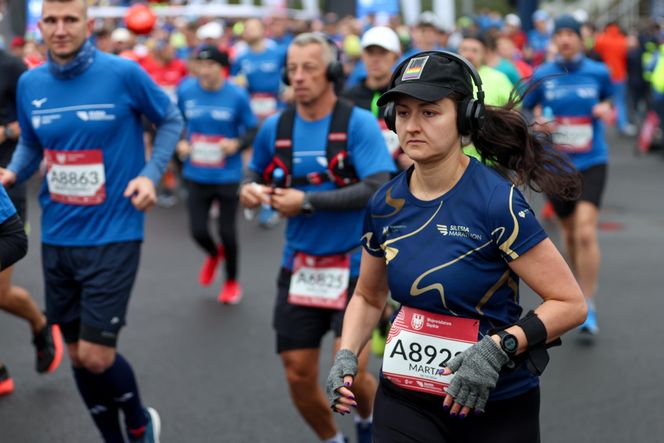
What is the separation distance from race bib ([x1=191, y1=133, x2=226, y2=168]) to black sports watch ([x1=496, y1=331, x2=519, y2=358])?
559 cm

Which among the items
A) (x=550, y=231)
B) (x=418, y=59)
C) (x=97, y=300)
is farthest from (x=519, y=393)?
(x=550, y=231)

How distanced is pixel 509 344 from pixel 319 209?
1.78 m

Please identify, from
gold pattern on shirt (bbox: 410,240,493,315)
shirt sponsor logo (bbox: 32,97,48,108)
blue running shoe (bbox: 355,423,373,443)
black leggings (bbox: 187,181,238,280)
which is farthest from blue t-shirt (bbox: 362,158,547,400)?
black leggings (bbox: 187,181,238,280)

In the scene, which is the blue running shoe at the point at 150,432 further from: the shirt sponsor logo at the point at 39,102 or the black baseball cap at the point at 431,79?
the black baseball cap at the point at 431,79

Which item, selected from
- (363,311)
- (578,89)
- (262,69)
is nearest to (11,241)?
(363,311)

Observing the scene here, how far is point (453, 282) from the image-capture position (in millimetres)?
2846

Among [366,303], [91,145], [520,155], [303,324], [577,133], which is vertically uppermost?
[520,155]

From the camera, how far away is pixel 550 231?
1053 cm

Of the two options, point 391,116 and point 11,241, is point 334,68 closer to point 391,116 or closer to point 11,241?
point 391,116

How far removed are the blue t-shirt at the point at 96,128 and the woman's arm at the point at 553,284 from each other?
225cm

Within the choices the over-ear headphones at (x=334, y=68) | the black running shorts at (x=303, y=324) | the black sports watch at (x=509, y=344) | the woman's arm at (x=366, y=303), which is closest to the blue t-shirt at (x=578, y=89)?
the over-ear headphones at (x=334, y=68)

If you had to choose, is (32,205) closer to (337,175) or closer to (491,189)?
(337,175)

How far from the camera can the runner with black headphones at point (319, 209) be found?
4.41 m

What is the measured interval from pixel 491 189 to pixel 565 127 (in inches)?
182
